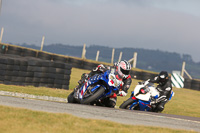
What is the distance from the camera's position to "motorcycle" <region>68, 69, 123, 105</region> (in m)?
9.57

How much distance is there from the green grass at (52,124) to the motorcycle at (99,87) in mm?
3350

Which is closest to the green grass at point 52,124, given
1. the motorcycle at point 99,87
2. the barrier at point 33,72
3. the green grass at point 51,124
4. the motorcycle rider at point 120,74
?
the green grass at point 51,124

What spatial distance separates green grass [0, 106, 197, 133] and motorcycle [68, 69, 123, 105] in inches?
132

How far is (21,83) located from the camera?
16.4m

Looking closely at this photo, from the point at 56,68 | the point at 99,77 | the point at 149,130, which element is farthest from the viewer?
the point at 56,68

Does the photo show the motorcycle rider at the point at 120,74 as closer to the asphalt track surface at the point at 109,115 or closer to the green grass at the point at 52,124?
the asphalt track surface at the point at 109,115

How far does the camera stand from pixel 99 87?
9.66 meters

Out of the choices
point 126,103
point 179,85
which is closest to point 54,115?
point 126,103

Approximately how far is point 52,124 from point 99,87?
4.27 m

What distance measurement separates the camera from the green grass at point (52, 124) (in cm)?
504

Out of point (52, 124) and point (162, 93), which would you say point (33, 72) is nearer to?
point (162, 93)

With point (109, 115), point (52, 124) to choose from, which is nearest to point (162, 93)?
point (109, 115)

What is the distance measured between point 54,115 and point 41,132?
1329 mm

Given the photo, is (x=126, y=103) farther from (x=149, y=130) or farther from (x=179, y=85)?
(x=179, y=85)
